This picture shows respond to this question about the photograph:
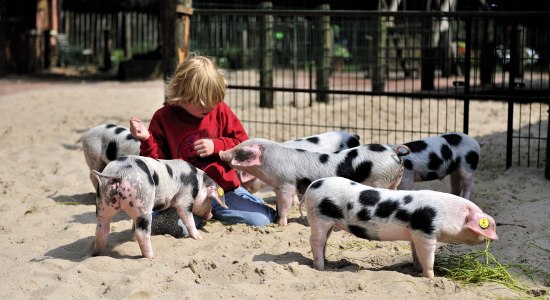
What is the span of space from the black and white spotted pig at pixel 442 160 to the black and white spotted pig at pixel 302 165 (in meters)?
0.53

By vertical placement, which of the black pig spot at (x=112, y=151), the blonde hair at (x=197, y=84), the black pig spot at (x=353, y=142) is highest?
the blonde hair at (x=197, y=84)

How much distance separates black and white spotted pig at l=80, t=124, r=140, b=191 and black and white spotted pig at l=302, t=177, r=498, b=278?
2412 millimetres

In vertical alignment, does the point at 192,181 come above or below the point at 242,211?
above

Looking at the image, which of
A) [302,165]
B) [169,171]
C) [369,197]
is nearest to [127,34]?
[302,165]

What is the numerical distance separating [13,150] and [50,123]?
2.28 metres

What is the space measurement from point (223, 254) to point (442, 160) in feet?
7.69

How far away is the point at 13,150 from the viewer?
9148 millimetres

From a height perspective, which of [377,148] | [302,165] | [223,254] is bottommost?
[223,254]

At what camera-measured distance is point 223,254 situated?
16.3 ft

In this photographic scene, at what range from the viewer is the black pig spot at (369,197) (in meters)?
4.54

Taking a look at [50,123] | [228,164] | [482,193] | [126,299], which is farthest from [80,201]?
[50,123]

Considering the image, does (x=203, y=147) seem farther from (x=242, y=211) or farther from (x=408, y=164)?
(x=408, y=164)

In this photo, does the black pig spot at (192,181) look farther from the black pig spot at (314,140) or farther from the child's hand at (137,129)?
the black pig spot at (314,140)

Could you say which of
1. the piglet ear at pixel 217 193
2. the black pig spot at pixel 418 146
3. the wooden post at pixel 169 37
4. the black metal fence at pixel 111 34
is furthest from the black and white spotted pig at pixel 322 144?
the black metal fence at pixel 111 34
